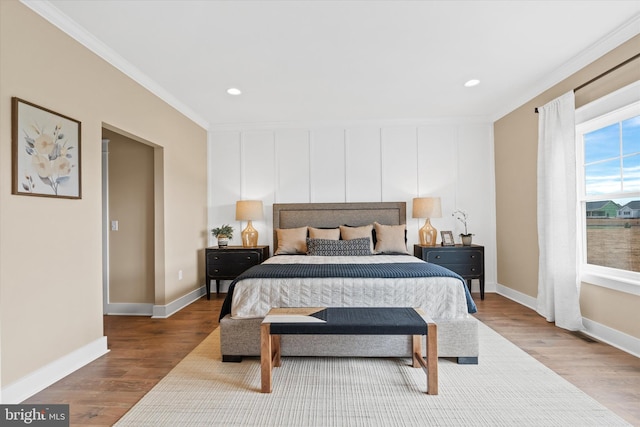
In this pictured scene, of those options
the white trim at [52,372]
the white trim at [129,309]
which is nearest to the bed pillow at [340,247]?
the white trim at [129,309]

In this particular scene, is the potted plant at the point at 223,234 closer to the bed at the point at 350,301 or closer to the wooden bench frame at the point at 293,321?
the bed at the point at 350,301

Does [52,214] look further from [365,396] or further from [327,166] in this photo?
[327,166]

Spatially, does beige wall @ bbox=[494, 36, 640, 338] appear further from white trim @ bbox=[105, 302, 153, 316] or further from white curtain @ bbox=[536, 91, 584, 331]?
white trim @ bbox=[105, 302, 153, 316]

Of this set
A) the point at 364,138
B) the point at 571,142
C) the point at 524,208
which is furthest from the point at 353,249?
the point at 571,142

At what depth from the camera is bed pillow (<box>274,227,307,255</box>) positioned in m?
4.23

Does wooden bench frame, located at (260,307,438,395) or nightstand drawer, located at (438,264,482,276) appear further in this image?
nightstand drawer, located at (438,264,482,276)

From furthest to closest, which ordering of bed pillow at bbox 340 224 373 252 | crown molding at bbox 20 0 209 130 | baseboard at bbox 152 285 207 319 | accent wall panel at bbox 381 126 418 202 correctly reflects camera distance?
accent wall panel at bbox 381 126 418 202, bed pillow at bbox 340 224 373 252, baseboard at bbox 152 285 207 319, crown molding at bbox 20 0 209 130

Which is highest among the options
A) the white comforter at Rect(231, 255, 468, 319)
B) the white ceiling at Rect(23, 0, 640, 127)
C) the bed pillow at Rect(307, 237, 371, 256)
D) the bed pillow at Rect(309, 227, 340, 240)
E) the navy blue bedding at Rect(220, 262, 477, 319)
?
the white ceiling at Rect(23, 0, 640, 127)

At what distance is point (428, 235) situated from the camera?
450cm

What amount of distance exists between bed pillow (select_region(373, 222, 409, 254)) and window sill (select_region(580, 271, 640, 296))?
186 cm

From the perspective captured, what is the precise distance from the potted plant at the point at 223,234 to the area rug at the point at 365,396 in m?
2.14

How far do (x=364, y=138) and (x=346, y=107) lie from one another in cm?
72

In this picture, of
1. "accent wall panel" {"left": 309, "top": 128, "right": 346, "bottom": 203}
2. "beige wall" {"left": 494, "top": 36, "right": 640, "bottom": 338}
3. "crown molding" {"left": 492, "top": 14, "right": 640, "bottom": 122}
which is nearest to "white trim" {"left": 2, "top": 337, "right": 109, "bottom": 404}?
"accent wall panel" {"left": 309, "top": 128, "right": 346, "bottom": 203}

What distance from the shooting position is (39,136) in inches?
83.3
